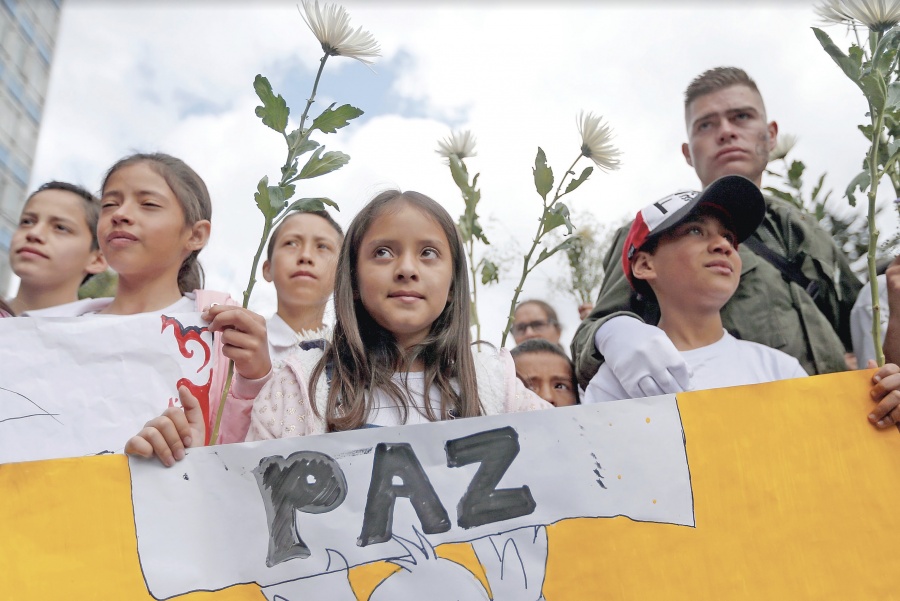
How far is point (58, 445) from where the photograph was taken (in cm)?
181

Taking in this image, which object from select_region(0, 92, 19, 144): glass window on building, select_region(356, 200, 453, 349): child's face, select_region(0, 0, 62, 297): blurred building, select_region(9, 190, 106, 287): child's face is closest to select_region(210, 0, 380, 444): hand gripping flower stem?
select_region(356, 200, 453, 349): child's face

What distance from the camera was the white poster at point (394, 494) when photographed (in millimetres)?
1500

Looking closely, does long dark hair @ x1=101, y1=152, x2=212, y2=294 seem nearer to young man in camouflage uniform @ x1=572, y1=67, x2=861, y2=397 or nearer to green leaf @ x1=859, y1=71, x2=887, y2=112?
young man in camouflage uniform @ x1=572, y1=67, x2=861, y2=397

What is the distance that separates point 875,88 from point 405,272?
1.10m

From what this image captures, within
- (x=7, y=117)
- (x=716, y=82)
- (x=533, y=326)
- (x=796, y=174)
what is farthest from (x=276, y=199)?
(x=7, y=117)

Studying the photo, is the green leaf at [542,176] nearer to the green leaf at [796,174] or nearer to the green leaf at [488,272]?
the green leaf at [488,272]

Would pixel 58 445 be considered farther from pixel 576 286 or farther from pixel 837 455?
pixel 576 286

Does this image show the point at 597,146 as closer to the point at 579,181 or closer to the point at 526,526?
the point at 579,181

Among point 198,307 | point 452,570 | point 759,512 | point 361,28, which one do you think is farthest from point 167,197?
point 759,512

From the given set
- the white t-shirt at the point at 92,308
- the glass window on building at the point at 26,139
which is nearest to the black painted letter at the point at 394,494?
the white t-shirt at the point at 92,308

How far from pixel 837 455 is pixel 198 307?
62.2 inches

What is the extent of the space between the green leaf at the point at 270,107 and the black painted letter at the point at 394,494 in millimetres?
711

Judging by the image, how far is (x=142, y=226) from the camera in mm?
2176

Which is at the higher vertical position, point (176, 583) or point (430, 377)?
point (430, 377)
